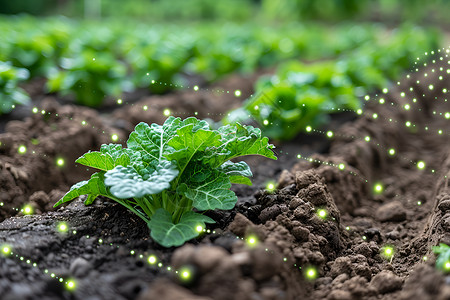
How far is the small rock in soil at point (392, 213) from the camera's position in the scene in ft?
10.1

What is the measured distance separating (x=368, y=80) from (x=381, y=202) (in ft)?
7.46

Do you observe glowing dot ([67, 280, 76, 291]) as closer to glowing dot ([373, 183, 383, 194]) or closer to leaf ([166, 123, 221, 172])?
leaf ([166, 123, 221, 172])

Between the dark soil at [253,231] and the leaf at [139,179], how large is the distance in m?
0.28

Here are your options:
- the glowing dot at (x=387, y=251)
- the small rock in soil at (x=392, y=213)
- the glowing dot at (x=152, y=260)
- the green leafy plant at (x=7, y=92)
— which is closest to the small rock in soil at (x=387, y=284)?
the glowing dot at (x=387, y=251)

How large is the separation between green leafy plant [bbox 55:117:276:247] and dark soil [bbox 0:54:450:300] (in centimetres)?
12

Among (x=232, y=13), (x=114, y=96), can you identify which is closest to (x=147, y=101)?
(x=114, y=96)

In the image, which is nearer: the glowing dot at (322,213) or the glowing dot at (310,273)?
the glowing dot at (310,273)

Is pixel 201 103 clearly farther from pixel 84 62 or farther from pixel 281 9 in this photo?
pixel 281 9

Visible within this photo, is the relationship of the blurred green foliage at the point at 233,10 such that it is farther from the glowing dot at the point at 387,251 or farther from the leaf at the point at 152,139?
the leaf at the point at 152,139

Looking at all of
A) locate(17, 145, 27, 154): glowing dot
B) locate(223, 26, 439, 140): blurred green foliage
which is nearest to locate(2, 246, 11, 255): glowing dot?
locate(17, 145, 27, 154): glowing dot

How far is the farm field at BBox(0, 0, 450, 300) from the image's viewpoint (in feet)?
6.15

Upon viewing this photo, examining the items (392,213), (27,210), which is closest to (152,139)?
(27,210)

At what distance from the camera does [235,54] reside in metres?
7.41

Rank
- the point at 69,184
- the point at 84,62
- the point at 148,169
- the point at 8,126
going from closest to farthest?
1. the point at 148,169
2. the point at 69,184
3. the point at 8,126
4. the point at 84,62
